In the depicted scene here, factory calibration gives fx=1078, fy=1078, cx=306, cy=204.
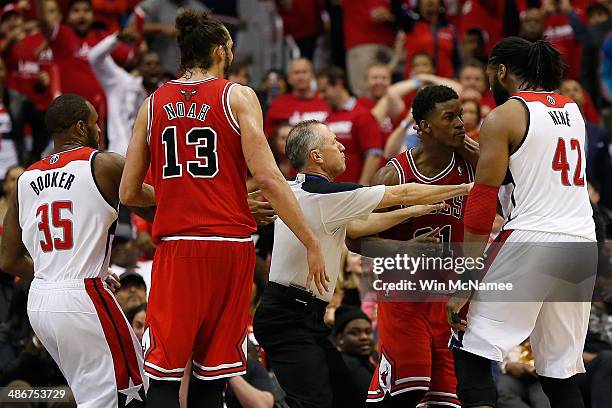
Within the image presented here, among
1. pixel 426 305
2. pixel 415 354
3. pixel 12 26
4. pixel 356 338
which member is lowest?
pixel 356 338

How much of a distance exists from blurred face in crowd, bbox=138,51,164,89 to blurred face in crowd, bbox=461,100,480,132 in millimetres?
4364

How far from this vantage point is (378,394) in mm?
6773

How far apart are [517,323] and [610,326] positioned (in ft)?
11.2

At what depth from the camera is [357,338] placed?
861cm

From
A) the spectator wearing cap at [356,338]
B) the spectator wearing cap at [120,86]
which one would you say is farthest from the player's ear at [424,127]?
the spectator wearing cap at [120,86]

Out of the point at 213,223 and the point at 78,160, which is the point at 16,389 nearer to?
the point at 78,160

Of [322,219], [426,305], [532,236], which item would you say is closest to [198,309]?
[322,219]

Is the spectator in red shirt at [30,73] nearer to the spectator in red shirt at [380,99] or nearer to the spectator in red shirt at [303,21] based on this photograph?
the spectator in red shirt at [303,21]

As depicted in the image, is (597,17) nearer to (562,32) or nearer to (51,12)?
(562,32)

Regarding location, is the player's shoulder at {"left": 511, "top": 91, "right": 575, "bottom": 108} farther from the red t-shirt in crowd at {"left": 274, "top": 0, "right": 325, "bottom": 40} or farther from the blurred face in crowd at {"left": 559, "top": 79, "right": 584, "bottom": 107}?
the red t-shirt in crowd at {"left": 274, "top": 0, "right": 325, "bottom": 40}

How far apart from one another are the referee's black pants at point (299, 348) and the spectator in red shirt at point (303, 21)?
919 centimetres

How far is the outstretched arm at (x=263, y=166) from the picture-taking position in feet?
18.5

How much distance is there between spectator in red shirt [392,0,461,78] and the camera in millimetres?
14102

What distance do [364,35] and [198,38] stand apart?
29.3 ft
